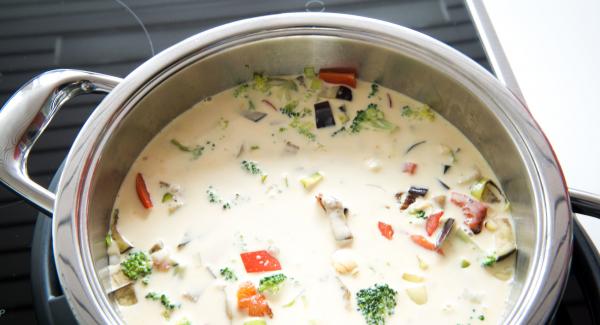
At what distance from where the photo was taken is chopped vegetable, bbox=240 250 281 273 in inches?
59.4

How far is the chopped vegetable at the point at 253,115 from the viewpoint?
71.1 inches

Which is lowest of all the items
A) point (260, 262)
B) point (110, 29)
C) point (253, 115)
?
point (260, 262)

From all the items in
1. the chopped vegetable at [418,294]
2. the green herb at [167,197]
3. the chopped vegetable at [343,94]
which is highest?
the chopped vegetable at [343,94]

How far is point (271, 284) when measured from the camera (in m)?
1.46

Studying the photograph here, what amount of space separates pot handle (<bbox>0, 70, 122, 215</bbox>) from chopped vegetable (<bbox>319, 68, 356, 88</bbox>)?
0.71 meters

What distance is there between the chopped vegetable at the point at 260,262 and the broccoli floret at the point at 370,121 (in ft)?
1.58

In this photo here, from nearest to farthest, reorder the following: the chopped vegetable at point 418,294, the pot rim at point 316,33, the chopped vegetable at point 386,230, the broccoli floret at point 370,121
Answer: the pot rim at point 316,33, the chopped vegetable at point 418,294, the chopped vegetable at point 386,230, the broccoli floret at point 370,121

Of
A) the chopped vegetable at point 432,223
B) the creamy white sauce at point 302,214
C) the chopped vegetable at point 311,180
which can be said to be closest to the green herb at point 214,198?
the creamy white sauce at point 302,214

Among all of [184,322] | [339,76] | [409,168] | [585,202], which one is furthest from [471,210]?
[184,322]

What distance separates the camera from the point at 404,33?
1.62 metres

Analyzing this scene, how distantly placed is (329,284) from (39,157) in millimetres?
976

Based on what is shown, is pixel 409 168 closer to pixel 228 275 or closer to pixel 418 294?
pixel 418 294

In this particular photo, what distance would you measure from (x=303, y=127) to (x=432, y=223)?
0.48 m

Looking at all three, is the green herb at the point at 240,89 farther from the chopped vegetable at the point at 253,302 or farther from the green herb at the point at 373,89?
the chopped vegetable at the point at 253,302
